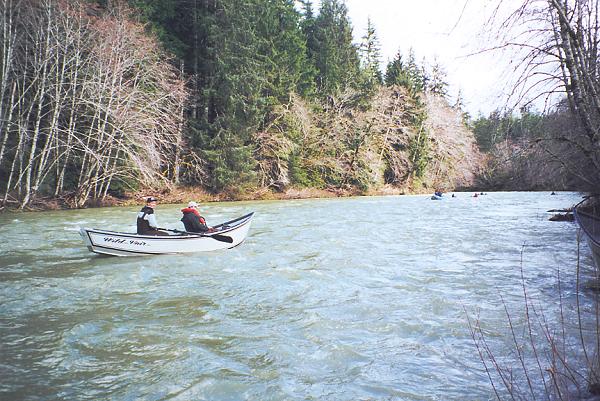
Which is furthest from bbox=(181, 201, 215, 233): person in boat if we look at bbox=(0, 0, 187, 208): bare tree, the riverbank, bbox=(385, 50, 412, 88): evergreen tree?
bbox=(385, 50, 412, 88): evergreen tree

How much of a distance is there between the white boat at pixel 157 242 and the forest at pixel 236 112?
20.7 feet

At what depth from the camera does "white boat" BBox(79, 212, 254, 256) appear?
904 cm

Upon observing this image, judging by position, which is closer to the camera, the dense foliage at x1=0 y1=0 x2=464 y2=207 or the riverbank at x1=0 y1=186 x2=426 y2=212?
the dense foliage at x1=0 y1=0 x2=464 y2=207

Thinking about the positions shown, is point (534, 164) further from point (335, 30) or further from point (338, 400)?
point (335, 30)

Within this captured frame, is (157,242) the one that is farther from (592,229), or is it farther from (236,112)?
(236,112)

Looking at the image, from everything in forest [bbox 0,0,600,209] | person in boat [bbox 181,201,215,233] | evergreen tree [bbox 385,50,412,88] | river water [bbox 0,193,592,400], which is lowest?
river water [bbox 0,193,592,400]

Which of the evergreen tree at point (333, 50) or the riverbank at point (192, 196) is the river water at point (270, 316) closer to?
the riverbank at point (192, 196)

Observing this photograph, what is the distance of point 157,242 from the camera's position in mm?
9492

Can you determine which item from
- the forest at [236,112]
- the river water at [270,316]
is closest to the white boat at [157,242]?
the river water at [270,316]

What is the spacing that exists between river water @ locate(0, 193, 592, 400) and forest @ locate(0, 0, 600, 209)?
86.5 inches

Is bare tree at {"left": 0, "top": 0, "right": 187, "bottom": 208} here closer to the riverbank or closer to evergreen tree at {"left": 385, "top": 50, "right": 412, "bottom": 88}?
the riverbank

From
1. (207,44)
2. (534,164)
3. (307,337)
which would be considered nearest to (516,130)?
(534,164)

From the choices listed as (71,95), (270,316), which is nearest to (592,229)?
(270,316)

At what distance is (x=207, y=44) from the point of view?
98.3 feet
